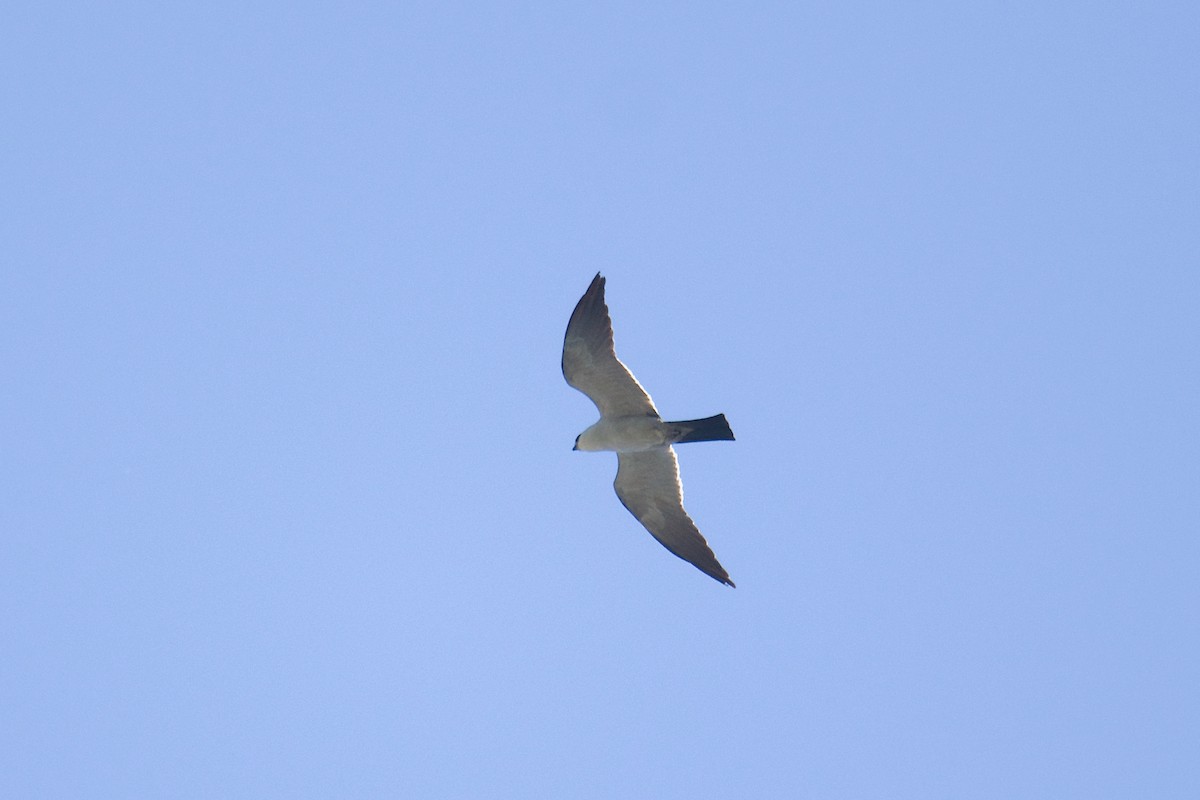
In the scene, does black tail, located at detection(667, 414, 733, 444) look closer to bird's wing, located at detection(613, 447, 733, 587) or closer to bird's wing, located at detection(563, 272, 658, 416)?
bird's wing, located at detection(563, 272, 658, 416)

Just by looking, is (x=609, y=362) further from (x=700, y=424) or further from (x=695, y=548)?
(x=695, y=548)

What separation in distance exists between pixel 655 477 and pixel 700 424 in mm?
1393

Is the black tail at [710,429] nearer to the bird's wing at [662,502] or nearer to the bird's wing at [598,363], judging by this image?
the bird's wing at [598,363]

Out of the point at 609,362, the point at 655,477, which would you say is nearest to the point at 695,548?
the point at 655,477

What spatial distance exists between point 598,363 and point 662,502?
2139 mm

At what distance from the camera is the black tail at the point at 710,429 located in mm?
14219

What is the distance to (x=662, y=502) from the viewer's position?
1555 centimetres

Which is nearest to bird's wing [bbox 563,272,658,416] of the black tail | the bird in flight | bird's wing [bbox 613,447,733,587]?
the bird in flight

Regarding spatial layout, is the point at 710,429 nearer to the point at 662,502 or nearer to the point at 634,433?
the point at 634,433

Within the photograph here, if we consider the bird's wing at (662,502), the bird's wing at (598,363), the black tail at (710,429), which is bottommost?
the bird's wing at (662,502)

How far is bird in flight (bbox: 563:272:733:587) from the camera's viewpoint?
1434 cm

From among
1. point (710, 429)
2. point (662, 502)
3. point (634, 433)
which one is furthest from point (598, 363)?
point (662, 502)

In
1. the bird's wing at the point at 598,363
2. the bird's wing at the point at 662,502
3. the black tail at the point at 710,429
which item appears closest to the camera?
the black tail at the point at 710,429

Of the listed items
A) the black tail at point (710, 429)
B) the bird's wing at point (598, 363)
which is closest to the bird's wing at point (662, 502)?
the bird's wing at point (598, 363)
